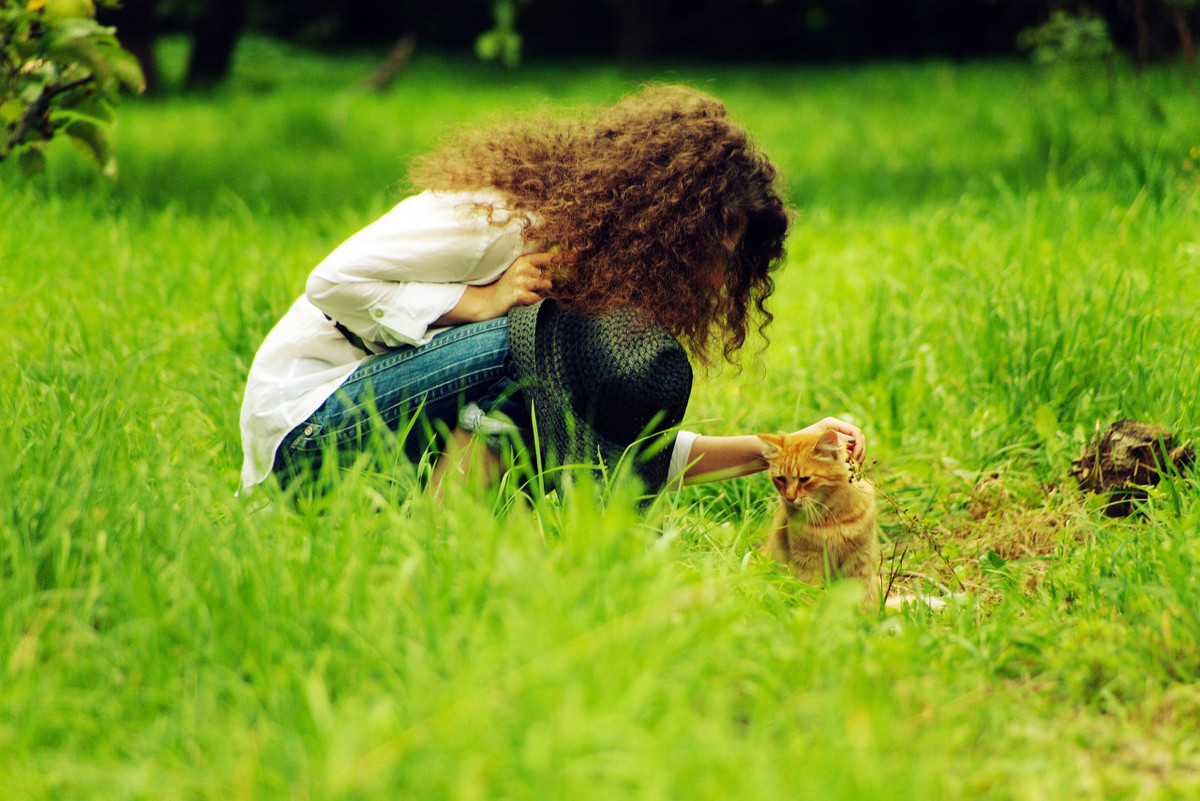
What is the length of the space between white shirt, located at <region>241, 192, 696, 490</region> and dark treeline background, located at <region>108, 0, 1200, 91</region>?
352 inches

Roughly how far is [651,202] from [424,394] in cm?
66

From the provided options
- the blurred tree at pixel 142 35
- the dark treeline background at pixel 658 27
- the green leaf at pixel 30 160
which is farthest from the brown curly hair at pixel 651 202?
the dark treeline background at pixel 658 27

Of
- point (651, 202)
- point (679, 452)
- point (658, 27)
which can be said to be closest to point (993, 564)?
point (679, 452)

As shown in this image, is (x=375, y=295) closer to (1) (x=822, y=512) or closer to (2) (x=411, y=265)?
(2) (x=411, y=265)

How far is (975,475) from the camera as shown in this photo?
2.78 m

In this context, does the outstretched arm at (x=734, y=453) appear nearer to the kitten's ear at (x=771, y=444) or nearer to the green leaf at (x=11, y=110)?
the kitten's ear at (x=771, y=444)

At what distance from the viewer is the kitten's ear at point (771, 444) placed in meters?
2.35

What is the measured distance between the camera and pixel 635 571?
1.53 metres

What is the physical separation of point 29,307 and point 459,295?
1.83 metres

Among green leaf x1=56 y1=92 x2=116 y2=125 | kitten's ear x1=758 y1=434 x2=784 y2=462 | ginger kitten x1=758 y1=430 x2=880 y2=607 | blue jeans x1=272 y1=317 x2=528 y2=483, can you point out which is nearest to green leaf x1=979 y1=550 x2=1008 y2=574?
ginger kitten x1=758 y1=430 x2=880 y2=607

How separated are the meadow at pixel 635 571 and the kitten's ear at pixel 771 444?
0.22 m

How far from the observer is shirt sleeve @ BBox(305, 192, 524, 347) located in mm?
2178

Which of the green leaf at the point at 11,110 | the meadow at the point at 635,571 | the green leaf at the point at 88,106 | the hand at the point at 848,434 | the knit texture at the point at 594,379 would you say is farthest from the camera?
the green leaf at the point at 88,106

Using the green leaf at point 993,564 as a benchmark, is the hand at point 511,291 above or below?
above
